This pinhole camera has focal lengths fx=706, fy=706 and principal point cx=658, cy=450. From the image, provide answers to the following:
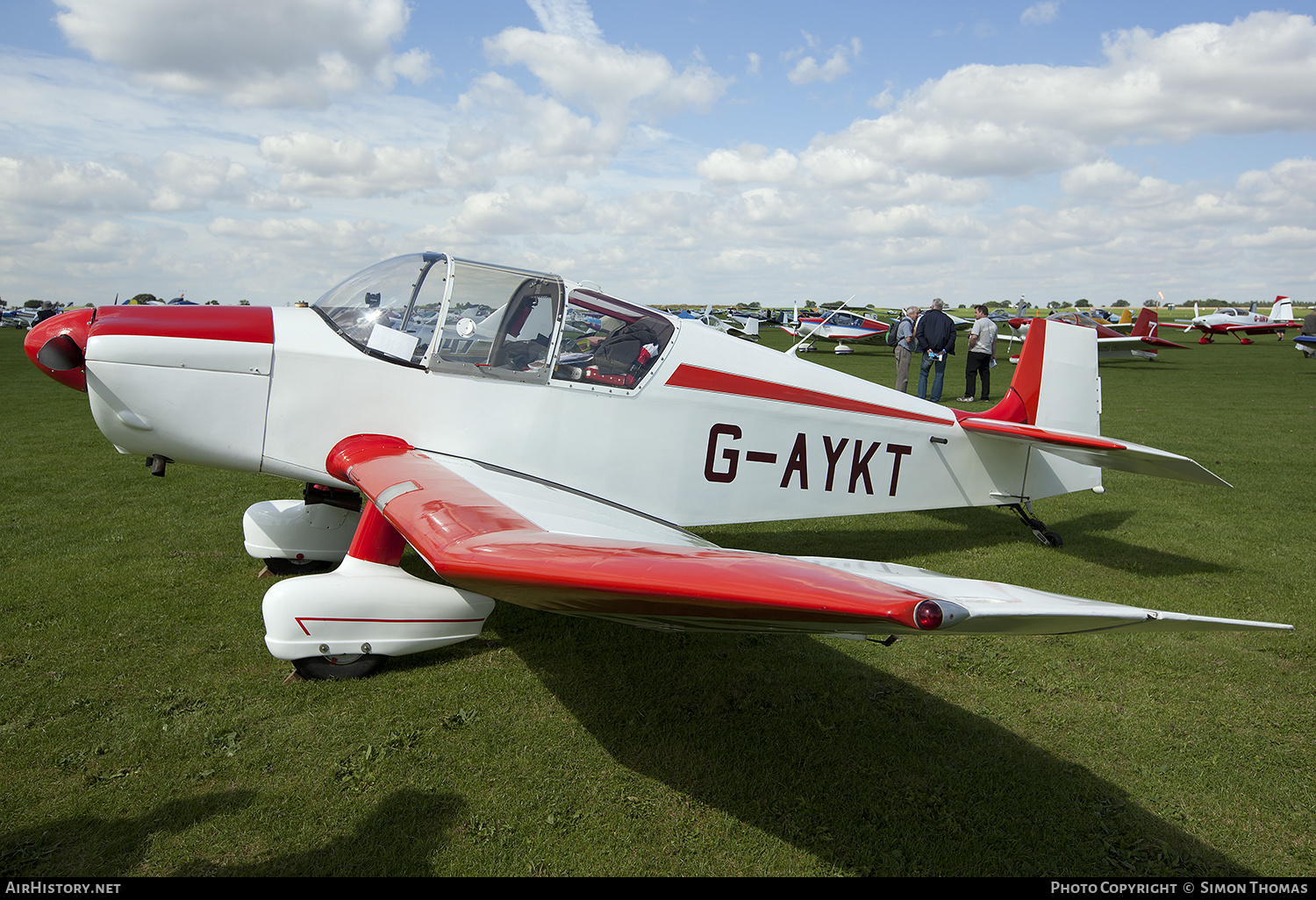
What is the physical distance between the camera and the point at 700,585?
1.90 metres

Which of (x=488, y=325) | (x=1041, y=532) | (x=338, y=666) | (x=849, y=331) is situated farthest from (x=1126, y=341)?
(x=338, y=666)

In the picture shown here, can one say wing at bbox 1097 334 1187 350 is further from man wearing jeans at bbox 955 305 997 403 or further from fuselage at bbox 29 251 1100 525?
fuselage at bbox 29 251 1100 525

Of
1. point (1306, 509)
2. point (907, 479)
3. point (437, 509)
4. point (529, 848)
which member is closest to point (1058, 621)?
point (529, 848)

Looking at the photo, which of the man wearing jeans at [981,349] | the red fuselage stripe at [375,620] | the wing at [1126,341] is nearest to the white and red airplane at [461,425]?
the red fuselage stripe at [375,620]

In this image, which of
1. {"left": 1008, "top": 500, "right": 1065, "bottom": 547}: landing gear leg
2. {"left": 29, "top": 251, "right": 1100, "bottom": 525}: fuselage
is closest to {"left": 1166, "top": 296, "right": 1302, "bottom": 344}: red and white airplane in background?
{"left": 1008, "top": 500, "right": 1065, "bottom": 547}: landing gear leg

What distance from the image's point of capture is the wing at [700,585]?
5.47ft

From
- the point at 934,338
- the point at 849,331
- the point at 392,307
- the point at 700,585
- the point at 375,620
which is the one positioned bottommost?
the point at 375,620

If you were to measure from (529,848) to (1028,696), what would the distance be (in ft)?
8.54

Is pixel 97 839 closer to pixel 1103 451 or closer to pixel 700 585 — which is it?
pixel 700 585

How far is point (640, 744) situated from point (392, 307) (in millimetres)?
Result: 2848

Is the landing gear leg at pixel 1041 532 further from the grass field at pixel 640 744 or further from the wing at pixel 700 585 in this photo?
the wing at pixel 700 585
